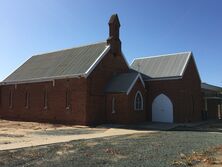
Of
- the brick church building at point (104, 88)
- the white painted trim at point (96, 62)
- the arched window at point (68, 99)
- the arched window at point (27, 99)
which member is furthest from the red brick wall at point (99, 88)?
the arched window at point (27, 99)

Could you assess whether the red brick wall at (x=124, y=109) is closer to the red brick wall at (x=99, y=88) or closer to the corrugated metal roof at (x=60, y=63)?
the red brick wall at (x=99, y=88)

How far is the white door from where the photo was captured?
3409cm

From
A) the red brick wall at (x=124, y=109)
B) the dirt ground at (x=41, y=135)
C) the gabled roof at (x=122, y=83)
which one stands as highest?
the gabled roof at (x=122, y=83)

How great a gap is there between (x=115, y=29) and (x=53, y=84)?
8.84m

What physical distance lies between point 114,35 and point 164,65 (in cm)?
680

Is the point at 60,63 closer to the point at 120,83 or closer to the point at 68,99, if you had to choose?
the point at 68,99

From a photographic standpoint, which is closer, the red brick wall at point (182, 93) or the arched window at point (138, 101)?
the arched window at point (138, 101)

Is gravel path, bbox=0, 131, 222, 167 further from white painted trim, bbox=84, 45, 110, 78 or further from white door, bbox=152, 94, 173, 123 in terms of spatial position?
white door, bbox=152, 94, 173, 123

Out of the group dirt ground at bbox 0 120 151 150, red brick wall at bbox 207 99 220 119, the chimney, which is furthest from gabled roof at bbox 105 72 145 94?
red brick wall at bbox 207 99 220 119

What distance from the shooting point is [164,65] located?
120 ft

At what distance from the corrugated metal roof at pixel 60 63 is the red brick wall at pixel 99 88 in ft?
3.23

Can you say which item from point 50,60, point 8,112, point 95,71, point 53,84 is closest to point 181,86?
Result: point 95,71

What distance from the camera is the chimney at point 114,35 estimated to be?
1345 inches

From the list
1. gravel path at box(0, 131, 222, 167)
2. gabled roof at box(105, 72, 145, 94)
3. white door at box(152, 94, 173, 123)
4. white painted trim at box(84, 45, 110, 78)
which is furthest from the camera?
white door at box(152, 94, 173, 123)
